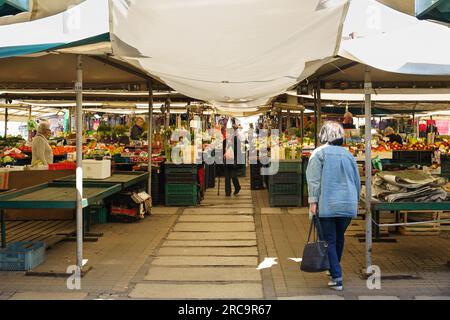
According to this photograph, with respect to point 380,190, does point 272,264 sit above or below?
below

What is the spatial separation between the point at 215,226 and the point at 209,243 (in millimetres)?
1449

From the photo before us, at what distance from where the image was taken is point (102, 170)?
887cm

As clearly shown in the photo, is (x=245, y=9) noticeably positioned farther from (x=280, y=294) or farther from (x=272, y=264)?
(x=272, y=264)

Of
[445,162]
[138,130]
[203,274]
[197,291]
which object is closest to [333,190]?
[197,291]

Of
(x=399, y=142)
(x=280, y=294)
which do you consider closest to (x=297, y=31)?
(x=280, y=294)

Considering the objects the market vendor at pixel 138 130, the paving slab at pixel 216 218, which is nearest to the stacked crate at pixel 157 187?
the paving slab at pixel 216 218

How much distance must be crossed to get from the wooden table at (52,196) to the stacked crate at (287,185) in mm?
4331

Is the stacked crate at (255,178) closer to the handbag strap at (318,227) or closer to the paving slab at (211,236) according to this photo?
the paving slab at (211,236)

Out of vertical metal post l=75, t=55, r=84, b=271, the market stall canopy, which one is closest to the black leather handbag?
the market stall canopy

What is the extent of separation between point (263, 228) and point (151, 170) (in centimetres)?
329

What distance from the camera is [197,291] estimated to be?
571 centimetres

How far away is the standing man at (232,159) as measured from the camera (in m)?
14.0

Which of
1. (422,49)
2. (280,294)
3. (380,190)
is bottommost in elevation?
(280,294)

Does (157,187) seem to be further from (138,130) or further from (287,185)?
(138,130)
